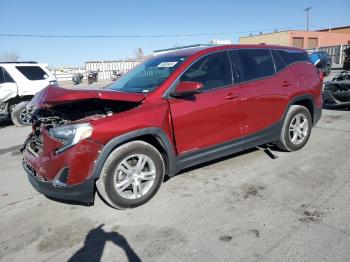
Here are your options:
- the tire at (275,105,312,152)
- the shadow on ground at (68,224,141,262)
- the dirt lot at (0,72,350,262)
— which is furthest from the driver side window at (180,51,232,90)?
the shadow on ground at (68,224,141,262)

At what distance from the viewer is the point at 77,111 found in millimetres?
4074

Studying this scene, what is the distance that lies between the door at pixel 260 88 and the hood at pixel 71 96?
5.30 ft

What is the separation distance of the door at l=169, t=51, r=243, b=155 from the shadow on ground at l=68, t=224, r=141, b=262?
1312mm

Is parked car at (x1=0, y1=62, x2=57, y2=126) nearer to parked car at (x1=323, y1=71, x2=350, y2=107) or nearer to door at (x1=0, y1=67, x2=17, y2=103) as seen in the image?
door at (x1=0, y1=67, x2=17, y2=103)

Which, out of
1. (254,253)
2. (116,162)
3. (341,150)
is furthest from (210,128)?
(341,150)

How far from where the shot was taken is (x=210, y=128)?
4316 millimetres

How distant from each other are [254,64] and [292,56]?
1.06 metres

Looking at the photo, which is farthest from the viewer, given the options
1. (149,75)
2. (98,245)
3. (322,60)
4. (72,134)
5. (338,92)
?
(322,60)

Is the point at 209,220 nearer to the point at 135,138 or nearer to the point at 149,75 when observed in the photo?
the point at 135,138

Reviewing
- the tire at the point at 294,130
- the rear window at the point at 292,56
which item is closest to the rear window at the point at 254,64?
the rear window at the point at 292,56

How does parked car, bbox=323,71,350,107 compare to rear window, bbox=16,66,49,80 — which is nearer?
parked car, bbox=323,71,350,107

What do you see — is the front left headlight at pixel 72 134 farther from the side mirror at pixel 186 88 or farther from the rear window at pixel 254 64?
the rear window at pixel 254 64

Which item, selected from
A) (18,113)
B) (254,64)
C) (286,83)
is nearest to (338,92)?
(286,83)

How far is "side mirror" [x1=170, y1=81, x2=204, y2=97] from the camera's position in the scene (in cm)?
385
